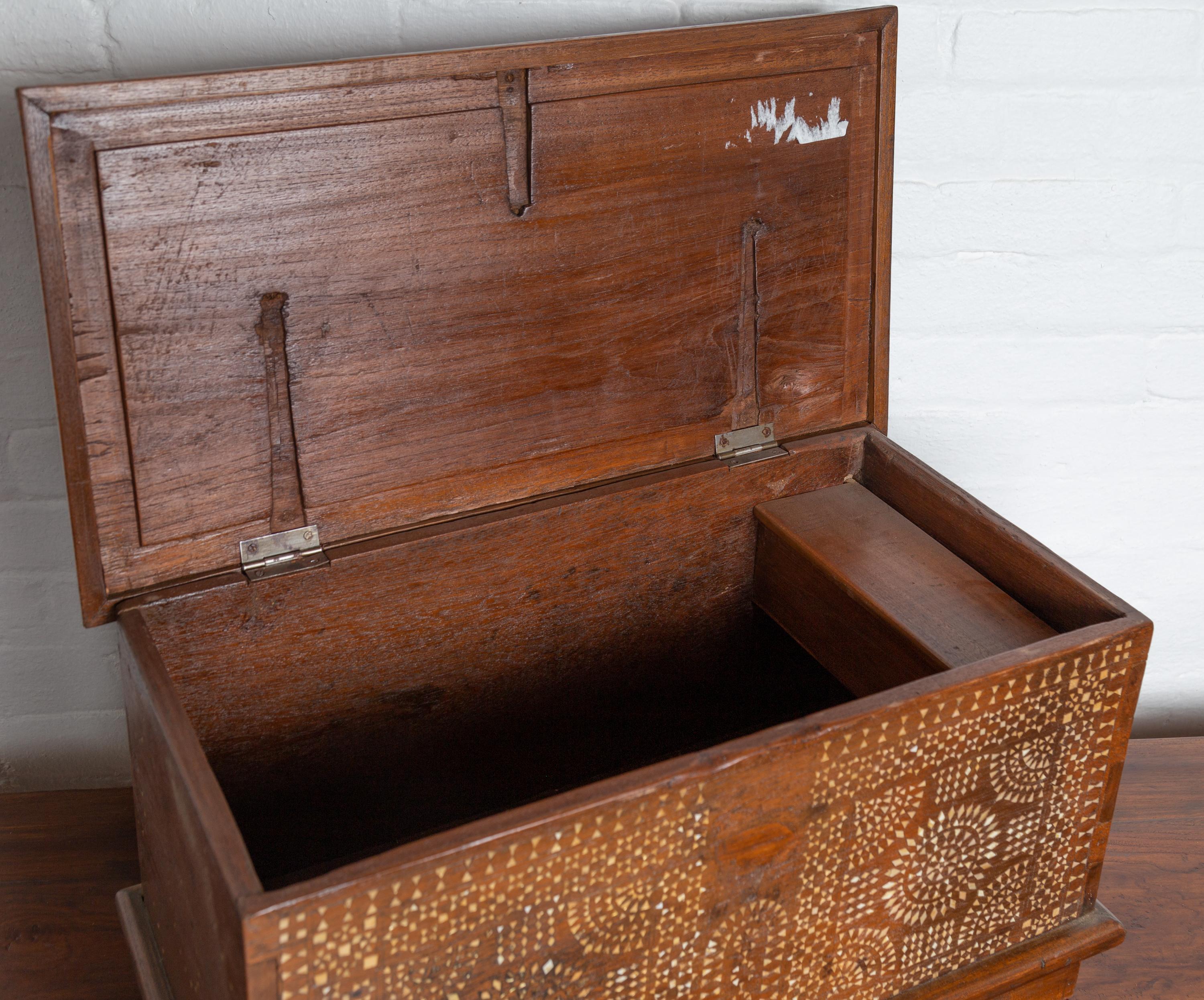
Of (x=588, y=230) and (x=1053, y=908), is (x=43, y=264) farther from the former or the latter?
(x=1053, y=908)

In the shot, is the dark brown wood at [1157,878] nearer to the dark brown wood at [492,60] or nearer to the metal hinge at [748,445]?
the metal hinge at [748,445]

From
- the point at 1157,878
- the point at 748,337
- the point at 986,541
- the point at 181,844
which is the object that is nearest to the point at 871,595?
the point at 986,541

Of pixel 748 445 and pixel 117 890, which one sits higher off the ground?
pixel 748 445

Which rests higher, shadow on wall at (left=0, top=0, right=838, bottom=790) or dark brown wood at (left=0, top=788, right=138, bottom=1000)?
shadow on wall at (left=0, top=0, right=838, bottom=790)

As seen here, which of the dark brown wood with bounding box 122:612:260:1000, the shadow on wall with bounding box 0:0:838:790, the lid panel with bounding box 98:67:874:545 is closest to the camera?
the dark brown wood with bounding box 122:612:260:1000

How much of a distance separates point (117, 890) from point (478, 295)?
2.41ft

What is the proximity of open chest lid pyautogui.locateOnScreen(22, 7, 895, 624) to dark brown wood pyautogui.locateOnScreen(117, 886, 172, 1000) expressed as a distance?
13.2 inches

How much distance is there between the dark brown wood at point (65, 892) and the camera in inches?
47.5

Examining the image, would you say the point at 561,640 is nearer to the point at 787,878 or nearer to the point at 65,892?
the point at 787,878

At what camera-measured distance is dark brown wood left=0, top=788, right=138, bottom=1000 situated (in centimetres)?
121

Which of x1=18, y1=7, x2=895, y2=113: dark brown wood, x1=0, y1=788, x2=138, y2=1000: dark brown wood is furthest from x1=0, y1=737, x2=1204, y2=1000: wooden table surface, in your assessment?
x1=18, y1=7, x2=895, y2=113: dark brown wood

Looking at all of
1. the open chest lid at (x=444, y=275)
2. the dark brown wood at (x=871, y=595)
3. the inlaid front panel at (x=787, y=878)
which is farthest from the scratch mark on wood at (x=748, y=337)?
the inlaid front panel at (x=787, y=878)

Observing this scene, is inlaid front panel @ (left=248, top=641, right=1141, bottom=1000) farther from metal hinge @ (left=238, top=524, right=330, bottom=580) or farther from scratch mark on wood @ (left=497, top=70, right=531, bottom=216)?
scratch mark on wood @ (left=497, top=70, right=531, bottom=216)

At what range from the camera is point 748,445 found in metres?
1.31
